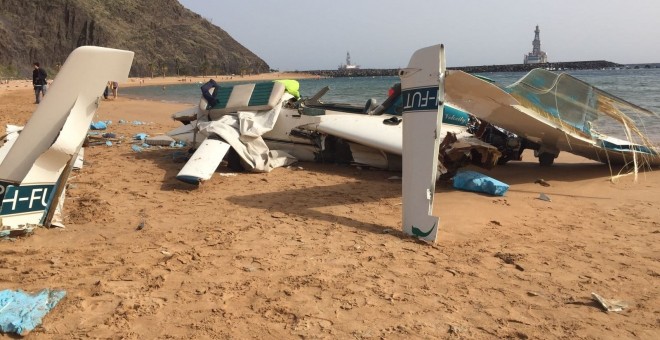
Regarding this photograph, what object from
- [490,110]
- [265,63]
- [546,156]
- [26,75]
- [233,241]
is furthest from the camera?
[265,63]

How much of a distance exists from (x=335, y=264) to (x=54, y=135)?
105 inches

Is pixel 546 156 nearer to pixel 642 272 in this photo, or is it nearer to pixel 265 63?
pixel 642 272

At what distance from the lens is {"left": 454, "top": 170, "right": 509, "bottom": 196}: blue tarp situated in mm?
6273

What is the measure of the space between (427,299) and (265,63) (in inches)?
5099

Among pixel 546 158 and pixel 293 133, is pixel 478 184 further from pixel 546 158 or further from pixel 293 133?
pixel 293 133

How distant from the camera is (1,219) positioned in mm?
4211

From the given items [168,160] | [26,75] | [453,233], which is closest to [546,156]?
[453,233]

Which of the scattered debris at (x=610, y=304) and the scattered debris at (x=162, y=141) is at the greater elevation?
the scattered debris at (x=162, y=141)

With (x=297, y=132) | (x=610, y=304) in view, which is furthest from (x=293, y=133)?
(x=610, y=304)

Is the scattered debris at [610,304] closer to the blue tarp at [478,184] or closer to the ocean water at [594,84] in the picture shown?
the blue tarp at [478,184]

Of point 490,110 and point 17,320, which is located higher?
point 490,110

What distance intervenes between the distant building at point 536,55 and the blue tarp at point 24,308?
131266 millimetres

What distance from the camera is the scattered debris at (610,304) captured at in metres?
3.25

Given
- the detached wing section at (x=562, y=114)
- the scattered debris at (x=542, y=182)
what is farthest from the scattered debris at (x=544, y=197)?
the detached wing section at (x=562, y=114)
